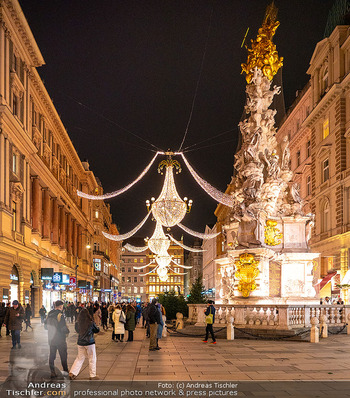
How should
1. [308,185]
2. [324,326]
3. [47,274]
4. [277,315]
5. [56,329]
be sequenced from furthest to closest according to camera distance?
[308,185] → [47,274] → [324,326] → [277,315] → [56,329]

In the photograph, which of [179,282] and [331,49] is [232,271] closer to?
[331,49]

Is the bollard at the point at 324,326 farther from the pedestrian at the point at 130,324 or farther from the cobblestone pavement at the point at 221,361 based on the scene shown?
the pedestrian at the point at 130,324

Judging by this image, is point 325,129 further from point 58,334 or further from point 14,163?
point 58,334

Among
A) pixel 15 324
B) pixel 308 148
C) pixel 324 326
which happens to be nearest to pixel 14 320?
pixel 15 324

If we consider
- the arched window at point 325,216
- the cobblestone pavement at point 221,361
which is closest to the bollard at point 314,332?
the cobblestone pavement at point 221,361

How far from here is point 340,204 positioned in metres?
42.9

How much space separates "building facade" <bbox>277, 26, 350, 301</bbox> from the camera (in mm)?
42531

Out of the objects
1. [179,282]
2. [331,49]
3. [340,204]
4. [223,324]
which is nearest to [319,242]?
[340,204]

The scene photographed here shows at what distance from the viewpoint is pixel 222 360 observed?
51.4 ft

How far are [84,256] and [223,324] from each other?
2372 inches

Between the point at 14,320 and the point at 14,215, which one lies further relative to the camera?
the point at 14,215

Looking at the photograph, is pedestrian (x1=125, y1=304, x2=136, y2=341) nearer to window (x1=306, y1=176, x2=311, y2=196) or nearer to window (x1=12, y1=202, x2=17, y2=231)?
window (x1=12, y1=202, x2=17, y2=231)

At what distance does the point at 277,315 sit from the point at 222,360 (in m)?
7.48

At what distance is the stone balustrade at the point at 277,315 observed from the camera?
73.6ft
